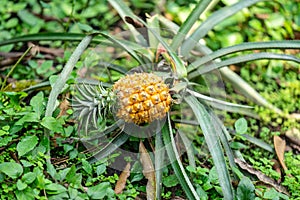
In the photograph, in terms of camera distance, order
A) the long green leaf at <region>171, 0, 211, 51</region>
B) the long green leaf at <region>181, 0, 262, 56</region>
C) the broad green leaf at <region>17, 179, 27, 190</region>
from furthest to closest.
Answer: the long green leaf at <region>181, 0, 262, 56</region>, the long green leaf at <region>171, 0, 211, 51</region>, the broad green leaf at <region>17, 179, 27, 190</region>

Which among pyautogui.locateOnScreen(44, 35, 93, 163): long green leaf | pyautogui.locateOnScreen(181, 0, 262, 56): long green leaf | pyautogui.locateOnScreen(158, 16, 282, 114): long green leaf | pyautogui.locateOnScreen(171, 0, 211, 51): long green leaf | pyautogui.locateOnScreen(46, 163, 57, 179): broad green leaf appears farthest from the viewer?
pyautogui.locateOnScreen(158, 16, 282, 114): long green leaf

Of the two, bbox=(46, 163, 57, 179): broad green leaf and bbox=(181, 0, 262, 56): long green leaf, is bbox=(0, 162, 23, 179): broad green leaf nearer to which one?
bbox=(46, 163, 57, 179): broad green leaf

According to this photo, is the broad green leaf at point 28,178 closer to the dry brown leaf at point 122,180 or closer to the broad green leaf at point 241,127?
the dry brown leaf at point 122,180

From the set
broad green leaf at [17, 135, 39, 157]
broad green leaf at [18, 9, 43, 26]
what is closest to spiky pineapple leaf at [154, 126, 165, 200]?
broad green leaf at [17, 135, 39, 157]

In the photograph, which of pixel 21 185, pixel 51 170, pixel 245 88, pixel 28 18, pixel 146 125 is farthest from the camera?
pixel 28 18

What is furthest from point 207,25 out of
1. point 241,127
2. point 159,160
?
point 159,160

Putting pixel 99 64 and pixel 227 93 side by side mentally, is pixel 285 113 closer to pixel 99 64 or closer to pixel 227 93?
pixel 227 93

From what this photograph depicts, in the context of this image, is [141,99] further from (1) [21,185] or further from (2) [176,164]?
(1) [21,185]
